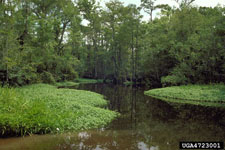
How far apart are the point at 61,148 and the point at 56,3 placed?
30980 mm

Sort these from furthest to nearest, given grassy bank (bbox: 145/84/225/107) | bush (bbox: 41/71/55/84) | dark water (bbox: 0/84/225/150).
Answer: bush (bbox: 41/71/55/84) < grassy bank (bbox: 145/84/225/107) < dark water (bbox: 0/84/225/150)

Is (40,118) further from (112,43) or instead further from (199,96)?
(112,43)

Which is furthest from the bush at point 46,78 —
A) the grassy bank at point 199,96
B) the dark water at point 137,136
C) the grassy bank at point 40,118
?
the dark water at point 137,136

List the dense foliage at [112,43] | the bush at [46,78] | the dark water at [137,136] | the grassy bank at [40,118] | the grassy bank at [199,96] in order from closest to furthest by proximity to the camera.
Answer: the dark water at [137,136], the grassy bank at [40,118], the grassy bank at [199,96], the dense foliage at [112,43], the bush at [46,78]

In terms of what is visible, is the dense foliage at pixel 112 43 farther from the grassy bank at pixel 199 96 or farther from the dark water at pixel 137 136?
the dark water at pixel 137 136

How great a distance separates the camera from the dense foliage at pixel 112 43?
19469 mm

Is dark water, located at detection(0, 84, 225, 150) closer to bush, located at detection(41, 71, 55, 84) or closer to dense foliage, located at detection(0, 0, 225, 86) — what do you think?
dense foliage, located at detection(0, 0, 225, 86)

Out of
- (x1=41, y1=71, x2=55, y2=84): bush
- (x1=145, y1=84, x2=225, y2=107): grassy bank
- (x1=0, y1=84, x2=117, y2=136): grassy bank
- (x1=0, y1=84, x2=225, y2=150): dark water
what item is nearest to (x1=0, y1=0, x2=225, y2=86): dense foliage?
(x1=41, y1=71, x2=55, y2=84): bush

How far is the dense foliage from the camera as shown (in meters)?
19.5

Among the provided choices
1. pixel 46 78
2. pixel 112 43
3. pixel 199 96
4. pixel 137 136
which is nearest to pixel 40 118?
pixel 137 136

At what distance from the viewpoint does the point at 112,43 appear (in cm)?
4488

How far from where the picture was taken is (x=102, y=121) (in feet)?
29.6

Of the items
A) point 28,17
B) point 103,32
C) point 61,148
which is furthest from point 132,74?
point 61,148

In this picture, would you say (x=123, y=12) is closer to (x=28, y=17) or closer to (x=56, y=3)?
(x=56, y=3)
